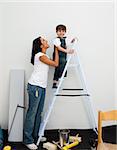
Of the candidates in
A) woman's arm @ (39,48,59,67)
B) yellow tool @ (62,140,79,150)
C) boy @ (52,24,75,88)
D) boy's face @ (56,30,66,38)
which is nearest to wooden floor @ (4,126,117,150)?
yellow tool @ (62,140,79,150)

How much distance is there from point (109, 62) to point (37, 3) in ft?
4.73

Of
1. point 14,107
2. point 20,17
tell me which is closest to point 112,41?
point 20,17

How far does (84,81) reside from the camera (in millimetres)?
3359

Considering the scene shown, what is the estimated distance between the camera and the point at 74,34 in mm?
3420

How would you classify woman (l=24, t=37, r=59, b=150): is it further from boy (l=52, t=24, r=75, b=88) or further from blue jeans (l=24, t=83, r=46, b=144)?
boy (l=52, t=24, r=75, b=88)

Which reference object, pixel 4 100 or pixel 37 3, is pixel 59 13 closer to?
pixel 37 3

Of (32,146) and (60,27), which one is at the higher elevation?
(60,27)

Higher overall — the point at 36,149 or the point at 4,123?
the point at 4,123

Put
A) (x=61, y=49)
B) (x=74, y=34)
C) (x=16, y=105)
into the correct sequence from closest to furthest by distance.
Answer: (x=61, y=49) < (x=16, y=105) < (x=74, y=34)

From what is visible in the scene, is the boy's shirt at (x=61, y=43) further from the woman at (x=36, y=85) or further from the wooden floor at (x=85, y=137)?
the wooden floor at (x=85, y=137)

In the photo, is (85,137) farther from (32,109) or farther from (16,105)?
(16,105)

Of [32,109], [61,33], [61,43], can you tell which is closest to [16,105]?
[32,109]

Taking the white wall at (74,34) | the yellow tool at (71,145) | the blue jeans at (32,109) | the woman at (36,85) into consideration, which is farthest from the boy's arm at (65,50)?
the yellow tool at (71,145)

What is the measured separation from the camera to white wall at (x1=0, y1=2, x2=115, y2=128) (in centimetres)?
334
